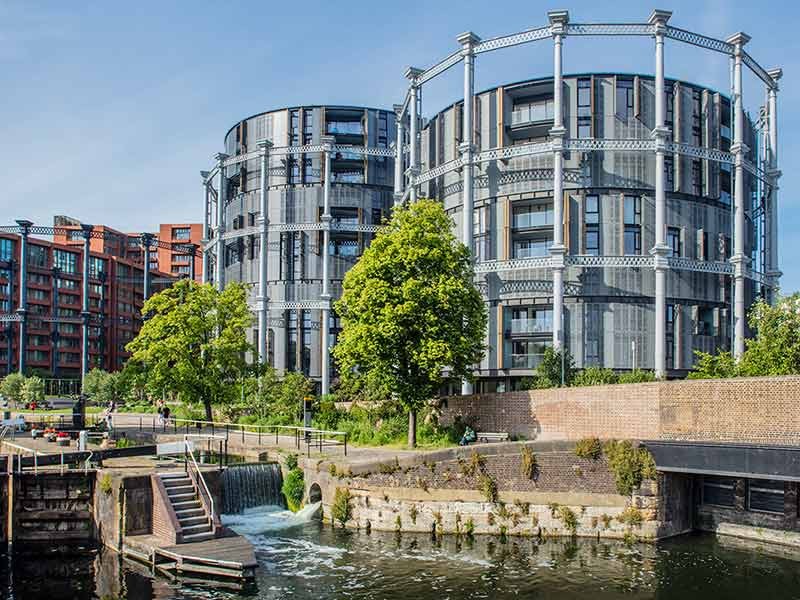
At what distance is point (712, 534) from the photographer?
2769 cm

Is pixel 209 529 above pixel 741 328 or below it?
below

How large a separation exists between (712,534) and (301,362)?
43532 millimetres

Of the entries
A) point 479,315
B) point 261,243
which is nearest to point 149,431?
point 479,315

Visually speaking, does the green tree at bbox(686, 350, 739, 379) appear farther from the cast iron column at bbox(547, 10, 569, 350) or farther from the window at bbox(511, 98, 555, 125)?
the window at bbox(511, 98, 555, 125)

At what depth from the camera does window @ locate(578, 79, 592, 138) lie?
171 feet

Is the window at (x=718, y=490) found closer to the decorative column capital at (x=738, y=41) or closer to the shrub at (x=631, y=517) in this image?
the shrub at (x=631, y=517)

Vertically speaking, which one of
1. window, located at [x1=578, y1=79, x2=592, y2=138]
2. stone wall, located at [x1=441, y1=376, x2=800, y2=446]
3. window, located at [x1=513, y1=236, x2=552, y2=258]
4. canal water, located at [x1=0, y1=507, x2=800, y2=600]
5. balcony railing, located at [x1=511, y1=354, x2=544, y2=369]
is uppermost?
window, located at [x1=578, y1=79, x2=592, y2=138]

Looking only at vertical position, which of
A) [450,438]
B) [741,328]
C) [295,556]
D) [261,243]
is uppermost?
[261,243]

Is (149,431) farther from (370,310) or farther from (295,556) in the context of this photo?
(295,556)

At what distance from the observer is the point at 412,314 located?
3344cm

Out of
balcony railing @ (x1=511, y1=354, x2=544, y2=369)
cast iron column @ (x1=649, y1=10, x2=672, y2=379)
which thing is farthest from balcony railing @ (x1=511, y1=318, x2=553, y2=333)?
cast iron column @ (x1=649, y1=10, x2=672, y2=379)

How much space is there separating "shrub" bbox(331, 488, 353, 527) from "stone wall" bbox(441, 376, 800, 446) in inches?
351

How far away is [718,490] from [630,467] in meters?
3.76

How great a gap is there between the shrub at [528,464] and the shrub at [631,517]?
324 centimetres
